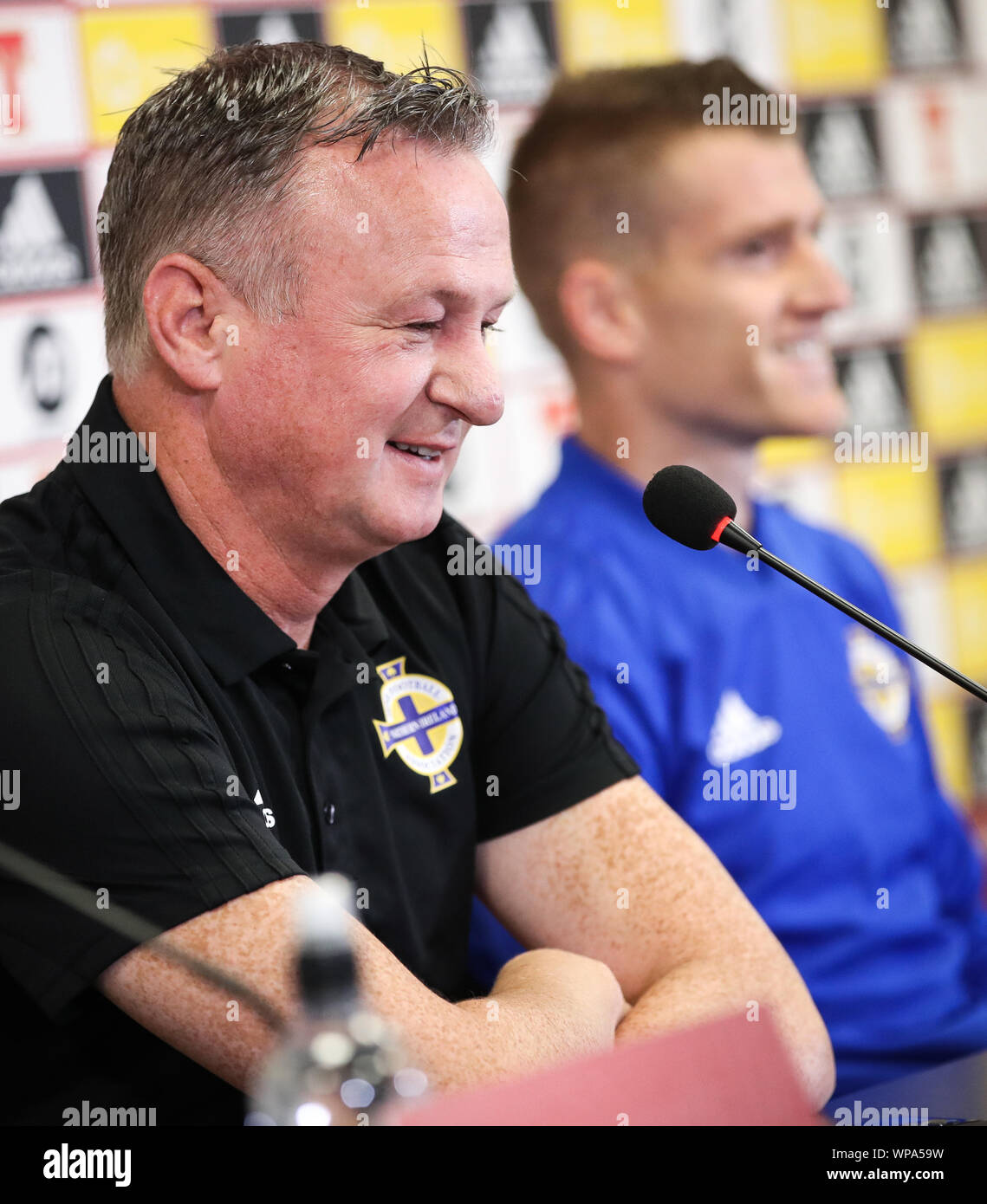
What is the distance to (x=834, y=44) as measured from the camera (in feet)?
9.85

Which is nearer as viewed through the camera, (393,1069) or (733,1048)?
(393,1069)

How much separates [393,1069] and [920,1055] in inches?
43.4

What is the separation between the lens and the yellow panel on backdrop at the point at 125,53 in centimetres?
210

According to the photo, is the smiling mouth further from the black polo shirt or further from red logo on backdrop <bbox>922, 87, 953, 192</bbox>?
red logo on backdrop <bbox>922, 87, 953, 192</bbox>

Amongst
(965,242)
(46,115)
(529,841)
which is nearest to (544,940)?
(529,841)

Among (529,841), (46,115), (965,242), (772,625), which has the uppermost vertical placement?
(965,242)

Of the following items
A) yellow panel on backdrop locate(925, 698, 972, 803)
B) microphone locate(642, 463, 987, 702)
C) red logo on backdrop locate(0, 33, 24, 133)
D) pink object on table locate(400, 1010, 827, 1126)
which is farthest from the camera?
yellow panel on backdrop locate(925, 698, 972, 803)

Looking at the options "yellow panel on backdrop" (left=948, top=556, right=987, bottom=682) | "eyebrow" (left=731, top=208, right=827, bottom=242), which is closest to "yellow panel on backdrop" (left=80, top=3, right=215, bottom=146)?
"eyebrow" (left=731, top=208, right=827, bottom=242)

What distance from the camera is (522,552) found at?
178 centimetres

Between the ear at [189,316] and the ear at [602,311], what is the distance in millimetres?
832

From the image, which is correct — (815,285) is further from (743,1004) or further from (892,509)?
(892,509)

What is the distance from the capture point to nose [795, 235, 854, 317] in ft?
6.08

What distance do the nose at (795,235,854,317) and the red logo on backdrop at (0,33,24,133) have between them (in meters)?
1.13

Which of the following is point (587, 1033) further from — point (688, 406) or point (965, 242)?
point (965, 242)
